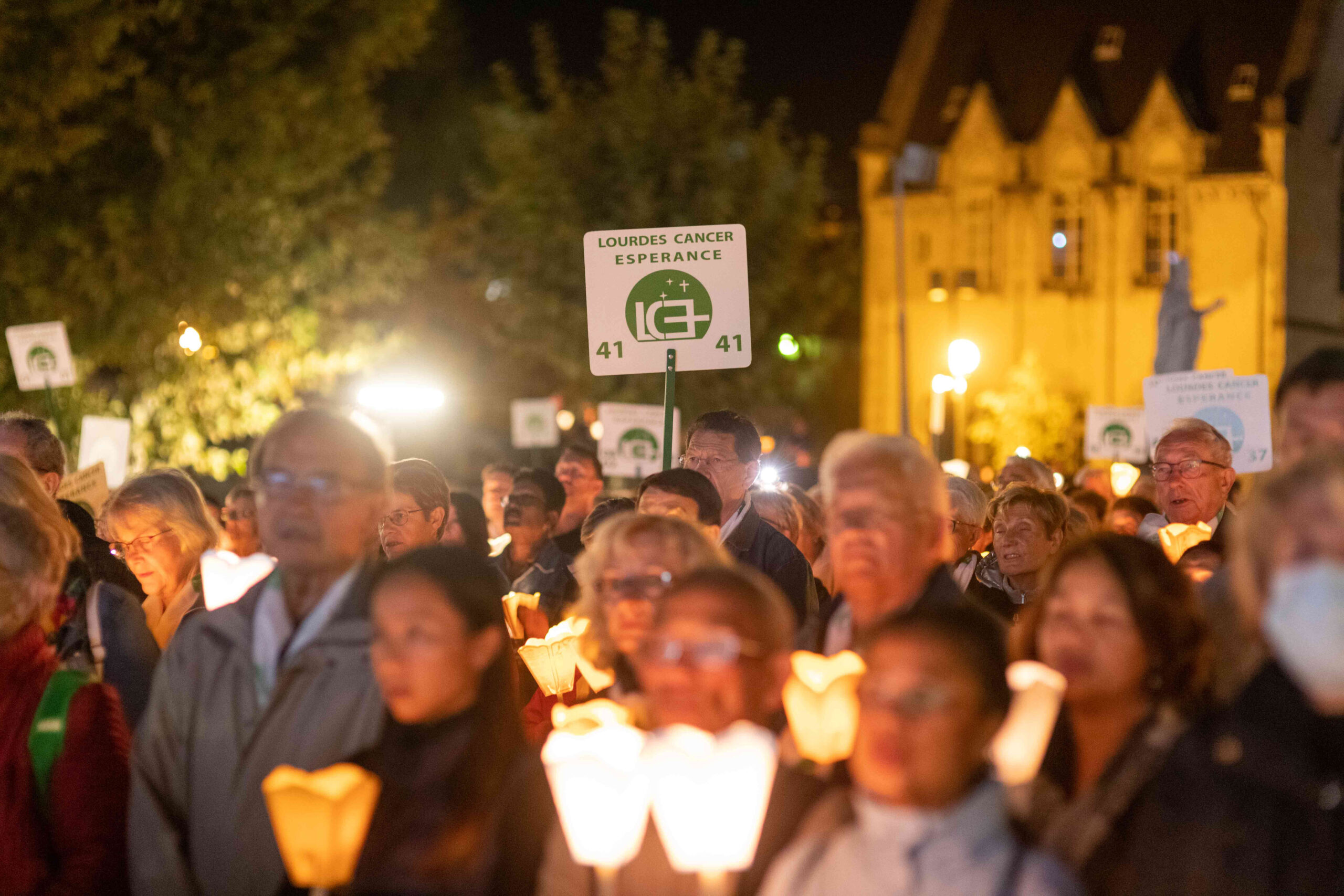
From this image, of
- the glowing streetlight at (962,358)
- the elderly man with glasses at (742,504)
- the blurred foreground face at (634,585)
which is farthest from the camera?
the glowing streetlight at (962,358)

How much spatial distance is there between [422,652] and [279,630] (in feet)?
1.89

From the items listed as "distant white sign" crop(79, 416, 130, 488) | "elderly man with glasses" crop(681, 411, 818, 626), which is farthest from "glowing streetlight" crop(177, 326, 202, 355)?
"elderly man with glasses" crop(681, 411, 818, 626)

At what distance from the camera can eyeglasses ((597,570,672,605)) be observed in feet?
12.2

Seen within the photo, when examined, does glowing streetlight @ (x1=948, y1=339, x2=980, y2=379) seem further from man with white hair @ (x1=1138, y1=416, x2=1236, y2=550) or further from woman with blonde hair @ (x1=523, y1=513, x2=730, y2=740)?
woman with blonde hair @ (x1=523, y1=513, x2=730, y2=740)

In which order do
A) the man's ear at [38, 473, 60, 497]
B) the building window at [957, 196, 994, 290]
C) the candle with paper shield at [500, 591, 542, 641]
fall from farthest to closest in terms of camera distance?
1. the building window at [957, 196, 994, 290]
2. the man's ear at [38, 473, 60, 497]
3. the candle with paper shield at [500, 591, 542, 641]

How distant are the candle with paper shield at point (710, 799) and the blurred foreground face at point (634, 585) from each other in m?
0.97

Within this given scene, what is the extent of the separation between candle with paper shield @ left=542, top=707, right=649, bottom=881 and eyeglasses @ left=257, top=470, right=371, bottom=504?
3.54ft

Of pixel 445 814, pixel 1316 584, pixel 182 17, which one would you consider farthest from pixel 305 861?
pixel 182 17

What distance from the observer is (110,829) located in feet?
11.4

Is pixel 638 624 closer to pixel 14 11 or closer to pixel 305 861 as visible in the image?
pixel 305 861

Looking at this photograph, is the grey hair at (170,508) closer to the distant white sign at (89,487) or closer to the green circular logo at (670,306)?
the green circular logo at (670,306)

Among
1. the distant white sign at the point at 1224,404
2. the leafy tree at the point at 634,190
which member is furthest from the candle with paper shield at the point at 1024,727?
the leafy tree at the point at 634,190

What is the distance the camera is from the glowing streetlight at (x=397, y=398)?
2900 cm

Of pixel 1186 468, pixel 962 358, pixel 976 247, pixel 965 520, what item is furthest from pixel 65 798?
pixel 976 247
